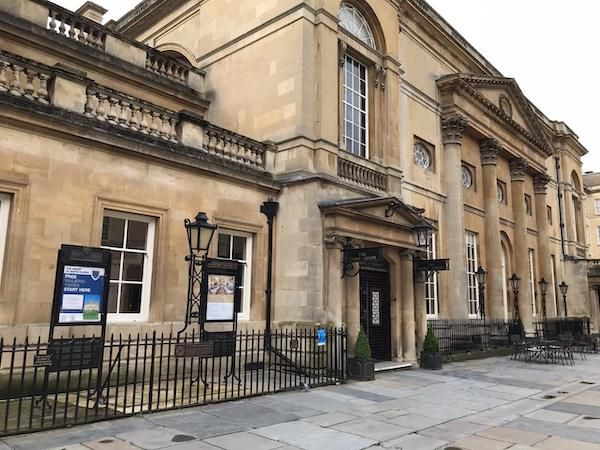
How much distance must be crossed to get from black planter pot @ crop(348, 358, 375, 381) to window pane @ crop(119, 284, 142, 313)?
502 centimetres

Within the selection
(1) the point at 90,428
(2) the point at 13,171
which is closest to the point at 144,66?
(2) the point at 13,171

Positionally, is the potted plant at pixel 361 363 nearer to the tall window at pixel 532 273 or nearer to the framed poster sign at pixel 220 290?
the framed poster sign at pixel 220 290

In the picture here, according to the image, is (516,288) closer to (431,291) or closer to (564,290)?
(431,291)

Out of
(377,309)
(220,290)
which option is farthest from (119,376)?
(377,309)

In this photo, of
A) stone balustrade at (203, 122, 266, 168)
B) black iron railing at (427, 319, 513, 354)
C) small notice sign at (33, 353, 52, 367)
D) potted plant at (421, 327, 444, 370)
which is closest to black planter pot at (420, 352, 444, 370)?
potted plant at (421, 327, 444, 370)

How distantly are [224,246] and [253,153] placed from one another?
109 inches

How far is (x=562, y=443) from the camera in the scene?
647 cm

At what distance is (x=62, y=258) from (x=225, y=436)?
11.3ft

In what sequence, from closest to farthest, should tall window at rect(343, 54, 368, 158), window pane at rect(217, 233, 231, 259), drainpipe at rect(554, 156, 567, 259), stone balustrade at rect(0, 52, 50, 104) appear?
stone balustrade at rect(0, 52, 50, 104) → window pane at rect(217, 233, 231, 259) → tall window at rect(343, 54, 368, 158) → drainpipe at rect(554, 156, 567, 259)

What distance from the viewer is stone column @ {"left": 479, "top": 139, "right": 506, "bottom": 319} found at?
22.5 metres

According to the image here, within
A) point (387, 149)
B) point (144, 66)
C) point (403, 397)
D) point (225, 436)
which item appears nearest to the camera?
point (225, 436)

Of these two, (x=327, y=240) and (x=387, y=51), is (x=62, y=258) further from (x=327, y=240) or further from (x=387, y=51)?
(x=387, y=51)

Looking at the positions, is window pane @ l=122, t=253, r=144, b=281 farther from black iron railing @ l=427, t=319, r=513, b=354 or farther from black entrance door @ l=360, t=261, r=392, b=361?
black iron railing @ l=427, t=319, r=513, b=354

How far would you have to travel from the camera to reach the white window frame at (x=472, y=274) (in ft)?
72.3
